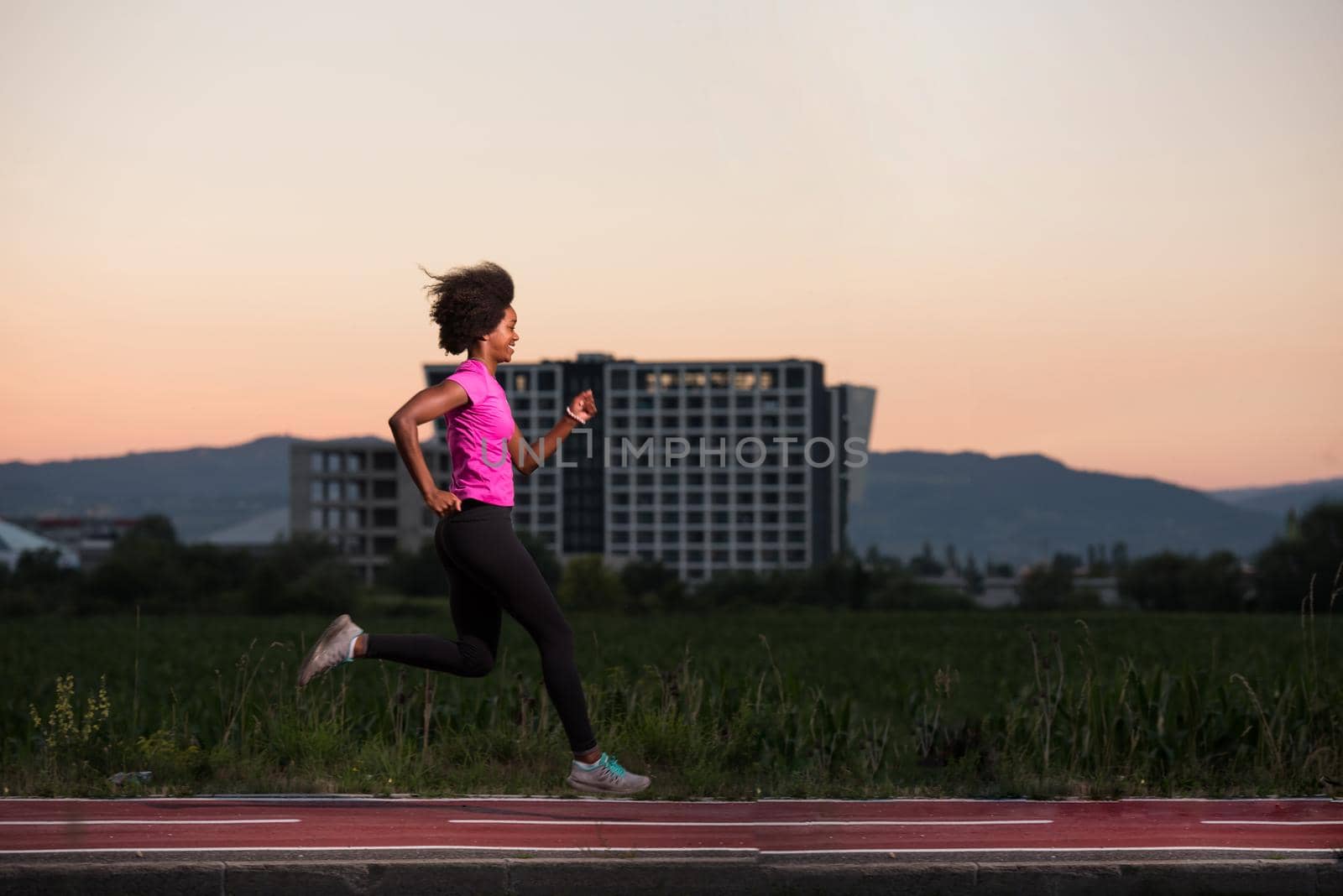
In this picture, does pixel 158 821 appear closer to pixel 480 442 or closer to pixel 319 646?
pixel 319 646

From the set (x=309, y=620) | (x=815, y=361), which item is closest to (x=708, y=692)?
(x=309, y=620)

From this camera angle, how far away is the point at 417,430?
21.1 feet

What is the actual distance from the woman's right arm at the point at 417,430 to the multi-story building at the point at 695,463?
162478mm

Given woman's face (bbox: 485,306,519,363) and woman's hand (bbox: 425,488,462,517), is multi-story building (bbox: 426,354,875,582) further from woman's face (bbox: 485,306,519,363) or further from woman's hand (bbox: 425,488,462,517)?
woman's hand (bbox: 425,488,462,517)

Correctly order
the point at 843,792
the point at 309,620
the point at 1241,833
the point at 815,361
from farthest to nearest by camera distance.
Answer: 1. the point at 815,361
2. the point at 309,620
3. the point at 843,792
4. the point at 1241,833

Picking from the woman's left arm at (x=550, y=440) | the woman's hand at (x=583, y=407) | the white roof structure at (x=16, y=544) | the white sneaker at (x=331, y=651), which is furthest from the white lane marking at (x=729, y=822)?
the white roof structure at (x=16, y=544)

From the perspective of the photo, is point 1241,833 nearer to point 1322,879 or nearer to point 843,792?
point 1322,879

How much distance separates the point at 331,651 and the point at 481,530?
953mm

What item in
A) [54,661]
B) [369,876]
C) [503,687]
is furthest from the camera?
[54,661]

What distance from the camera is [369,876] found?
18.4ft

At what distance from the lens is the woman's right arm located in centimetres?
632

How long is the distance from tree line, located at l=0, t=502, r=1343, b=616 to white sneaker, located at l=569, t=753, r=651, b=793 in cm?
7660

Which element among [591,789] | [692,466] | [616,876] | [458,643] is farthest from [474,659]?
[692,466]

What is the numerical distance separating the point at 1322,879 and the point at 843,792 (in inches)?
97.1
